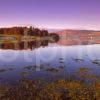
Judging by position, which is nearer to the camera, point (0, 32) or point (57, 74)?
point (57, 74)

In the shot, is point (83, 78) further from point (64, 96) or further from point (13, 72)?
point (13, 72)

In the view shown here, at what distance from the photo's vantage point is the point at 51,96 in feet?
43.0

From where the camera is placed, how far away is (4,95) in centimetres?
1369

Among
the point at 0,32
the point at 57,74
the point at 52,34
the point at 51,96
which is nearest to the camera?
the point at 51,96

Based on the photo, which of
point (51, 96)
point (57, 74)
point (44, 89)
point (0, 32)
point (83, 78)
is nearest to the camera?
point (51, 96)

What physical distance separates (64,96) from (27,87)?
3155 mm

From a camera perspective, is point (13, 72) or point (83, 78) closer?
point (83, 78)

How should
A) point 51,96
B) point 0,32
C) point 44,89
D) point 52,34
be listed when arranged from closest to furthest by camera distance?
point 51,96 → point 44,89 → point 0,32 → point 52,34

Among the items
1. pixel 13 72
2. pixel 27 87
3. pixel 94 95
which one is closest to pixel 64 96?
pixel 94 95

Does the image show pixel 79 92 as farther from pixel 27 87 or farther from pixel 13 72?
pixel 13 72

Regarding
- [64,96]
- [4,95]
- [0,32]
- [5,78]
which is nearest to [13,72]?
[5,78]

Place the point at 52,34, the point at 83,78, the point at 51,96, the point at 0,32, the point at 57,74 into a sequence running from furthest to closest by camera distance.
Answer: the point at 52,34 → the point at 0,32 → the point at 57,74 → the point at 83,78 → the point at 51,96

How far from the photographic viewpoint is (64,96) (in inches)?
520

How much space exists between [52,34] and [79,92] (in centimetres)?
14151
